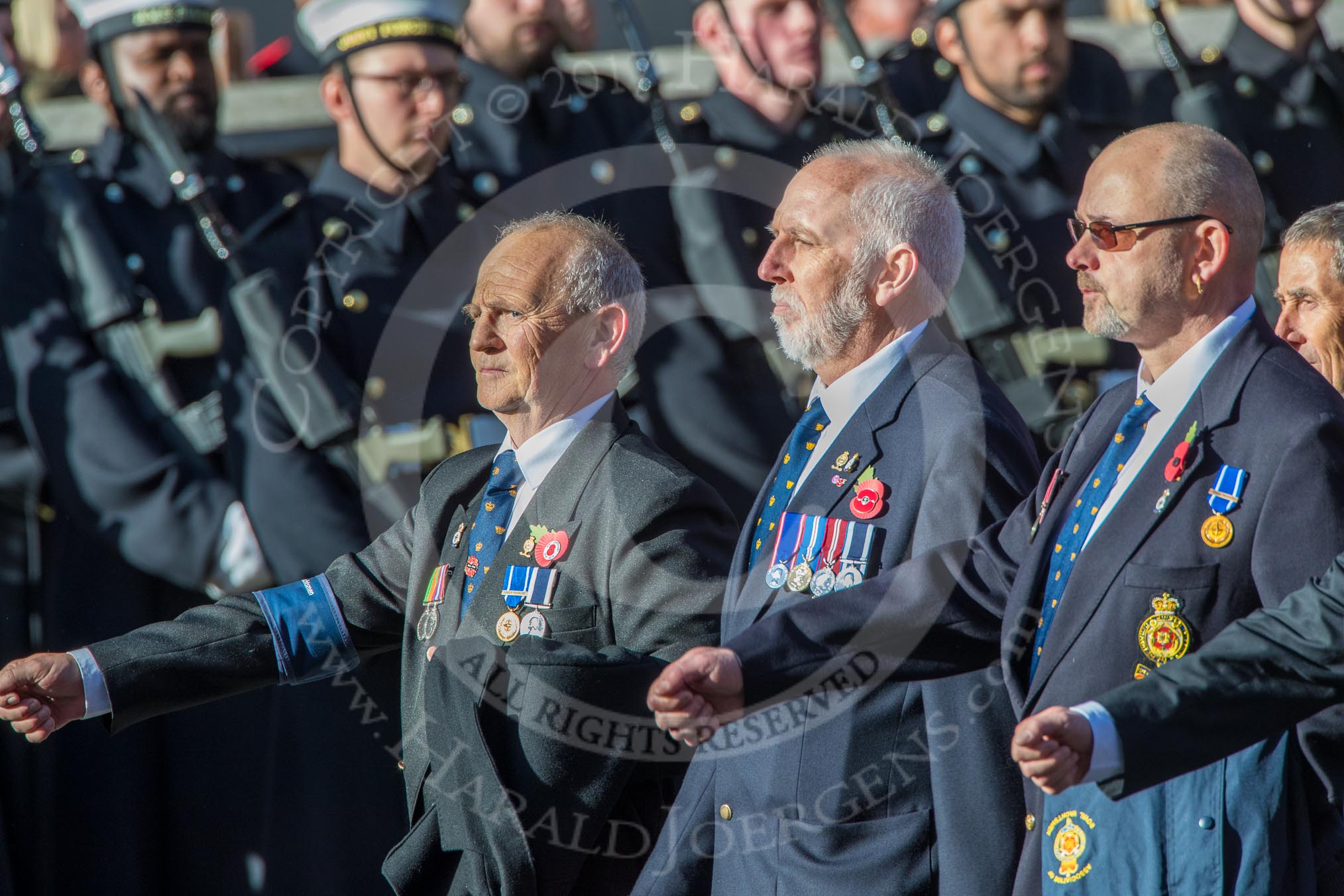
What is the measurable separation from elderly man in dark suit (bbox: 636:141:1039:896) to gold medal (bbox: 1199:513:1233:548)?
57 centimetres

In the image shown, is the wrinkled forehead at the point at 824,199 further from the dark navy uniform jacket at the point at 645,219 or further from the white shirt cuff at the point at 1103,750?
the dark navy uniform jacket at the point at 645,219

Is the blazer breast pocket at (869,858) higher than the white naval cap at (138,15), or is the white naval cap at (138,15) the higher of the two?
the white naval cap at (138,15)

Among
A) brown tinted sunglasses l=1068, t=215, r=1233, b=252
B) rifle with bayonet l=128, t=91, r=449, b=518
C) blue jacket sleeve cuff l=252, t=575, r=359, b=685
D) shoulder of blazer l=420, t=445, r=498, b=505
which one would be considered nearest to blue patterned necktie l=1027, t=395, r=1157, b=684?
brown tinted sunglasses l=1068, t=215, r=1233, b=252

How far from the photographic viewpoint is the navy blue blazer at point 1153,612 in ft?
8.25

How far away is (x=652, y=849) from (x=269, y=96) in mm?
3368

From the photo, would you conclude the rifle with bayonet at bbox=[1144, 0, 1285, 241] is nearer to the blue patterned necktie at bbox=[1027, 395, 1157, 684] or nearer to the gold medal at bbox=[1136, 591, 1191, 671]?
the blue patterned necktie at bbox=[1027, 395, 1157, 684]

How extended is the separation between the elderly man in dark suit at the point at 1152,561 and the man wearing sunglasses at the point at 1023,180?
187 centimetres

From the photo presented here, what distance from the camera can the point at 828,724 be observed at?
314 cm

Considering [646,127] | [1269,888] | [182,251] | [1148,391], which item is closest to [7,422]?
[182,251]

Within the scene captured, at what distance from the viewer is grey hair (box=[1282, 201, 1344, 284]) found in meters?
3.21

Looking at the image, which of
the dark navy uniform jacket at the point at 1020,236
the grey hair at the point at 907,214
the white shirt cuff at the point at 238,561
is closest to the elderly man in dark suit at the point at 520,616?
the grey hair at the point at 907,214

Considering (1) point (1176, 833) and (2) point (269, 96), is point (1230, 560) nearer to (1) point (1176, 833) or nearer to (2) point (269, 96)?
(1) point (1176, 833)

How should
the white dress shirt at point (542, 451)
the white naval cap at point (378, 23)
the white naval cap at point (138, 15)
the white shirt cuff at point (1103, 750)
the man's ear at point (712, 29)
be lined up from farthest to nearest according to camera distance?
1. the man's ear at point (712, 29)
2. the white naval cap at point (138, 15)
3. the white naval cap at point (378, 23)
4. the white dress shirt at point (542, 451)
5. the white shirt cuff at point (1103, 750)

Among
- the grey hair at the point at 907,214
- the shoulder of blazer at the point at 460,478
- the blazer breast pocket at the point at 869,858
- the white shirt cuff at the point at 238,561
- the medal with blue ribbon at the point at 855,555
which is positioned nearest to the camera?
the blazer breast pocket at the point at 869,858
